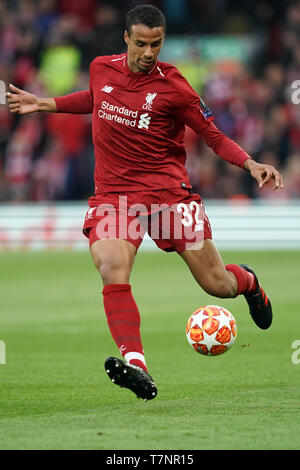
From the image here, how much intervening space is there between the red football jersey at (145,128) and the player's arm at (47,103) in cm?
33

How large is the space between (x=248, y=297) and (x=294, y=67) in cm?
1197

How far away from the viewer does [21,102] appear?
7.54 metres

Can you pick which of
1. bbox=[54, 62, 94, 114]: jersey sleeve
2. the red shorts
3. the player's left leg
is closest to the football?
the player's left leg

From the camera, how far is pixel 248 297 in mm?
8359

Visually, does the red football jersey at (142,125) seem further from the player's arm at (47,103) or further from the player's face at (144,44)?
the player's arm at (47,103)

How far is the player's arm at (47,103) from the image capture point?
7.50 metres

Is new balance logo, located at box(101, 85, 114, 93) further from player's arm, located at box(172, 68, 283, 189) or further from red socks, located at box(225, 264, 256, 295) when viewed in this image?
red socks, located at box(225, 264, 256, 295)

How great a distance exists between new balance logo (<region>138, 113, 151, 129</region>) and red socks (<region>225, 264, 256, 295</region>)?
1.46 m

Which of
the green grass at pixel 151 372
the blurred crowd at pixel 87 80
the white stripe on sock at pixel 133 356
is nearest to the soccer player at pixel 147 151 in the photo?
the white stripe on sock at pixel 133 356

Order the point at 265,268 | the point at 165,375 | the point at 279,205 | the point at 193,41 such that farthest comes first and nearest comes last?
the point at 193,41
the point at 279,205
the point at 265,268
the point at 165,375

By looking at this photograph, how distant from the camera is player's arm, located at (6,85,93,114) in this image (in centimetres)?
750

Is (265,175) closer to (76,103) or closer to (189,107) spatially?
(189,107)
